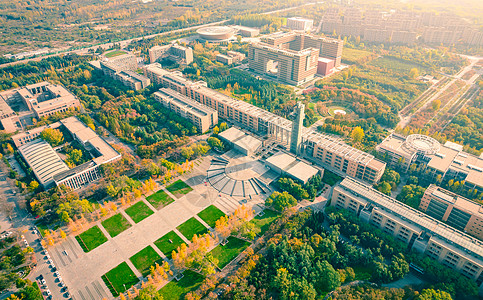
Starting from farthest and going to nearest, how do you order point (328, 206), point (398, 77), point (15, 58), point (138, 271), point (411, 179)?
1. point (15, 58)
2. point (398, 77)
3. point (411, 179)
4. point (328, 206)
5. point (138, 271)

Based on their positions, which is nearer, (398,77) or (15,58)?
(398,77)

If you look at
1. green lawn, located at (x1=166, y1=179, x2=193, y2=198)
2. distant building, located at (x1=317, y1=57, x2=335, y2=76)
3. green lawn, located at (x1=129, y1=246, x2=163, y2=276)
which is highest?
distant building, located at (x1=317, y1=57, x2=335, y2=76)

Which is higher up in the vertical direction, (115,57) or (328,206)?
(115,57)

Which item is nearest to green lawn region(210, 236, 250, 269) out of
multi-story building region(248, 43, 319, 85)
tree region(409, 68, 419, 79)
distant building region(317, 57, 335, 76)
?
multi-story building region(248, 43, 319, 85)

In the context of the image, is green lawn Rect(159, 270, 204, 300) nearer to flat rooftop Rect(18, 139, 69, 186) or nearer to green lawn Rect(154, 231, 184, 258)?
green lawn Rect(154, 231, 184, 258)

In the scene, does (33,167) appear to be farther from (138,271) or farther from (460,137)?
(460,137)

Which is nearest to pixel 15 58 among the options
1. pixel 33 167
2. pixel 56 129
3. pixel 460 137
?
pixel 56 129
